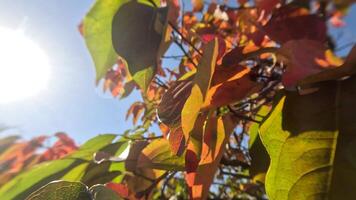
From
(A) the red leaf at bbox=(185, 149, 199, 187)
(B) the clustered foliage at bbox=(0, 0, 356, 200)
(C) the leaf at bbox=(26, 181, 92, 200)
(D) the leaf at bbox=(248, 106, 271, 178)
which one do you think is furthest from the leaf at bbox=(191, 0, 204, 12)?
(C) the leaf at bbox=(26, 181, 92, 200)

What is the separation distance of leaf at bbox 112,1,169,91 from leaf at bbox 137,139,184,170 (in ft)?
0.37

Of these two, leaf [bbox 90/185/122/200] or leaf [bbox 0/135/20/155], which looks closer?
leaf [bbox 90/185/122/200]

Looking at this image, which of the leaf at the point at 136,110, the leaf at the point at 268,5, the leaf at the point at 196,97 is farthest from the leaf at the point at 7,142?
the leaf at the point at 196,97

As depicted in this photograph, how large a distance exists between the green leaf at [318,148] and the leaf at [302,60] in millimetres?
25

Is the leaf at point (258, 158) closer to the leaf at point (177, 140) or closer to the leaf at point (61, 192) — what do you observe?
the leaf at point (177, 140)

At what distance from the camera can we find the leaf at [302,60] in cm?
45

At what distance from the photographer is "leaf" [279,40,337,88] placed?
0.45 m

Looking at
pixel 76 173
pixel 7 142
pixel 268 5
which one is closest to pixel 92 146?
pixel 76 173

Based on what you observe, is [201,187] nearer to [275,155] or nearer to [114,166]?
[275,155]

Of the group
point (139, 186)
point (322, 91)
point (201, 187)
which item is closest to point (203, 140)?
point (201, 187)

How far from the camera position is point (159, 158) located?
2.13 feet

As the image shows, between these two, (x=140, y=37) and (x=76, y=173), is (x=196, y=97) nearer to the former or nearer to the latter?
(x=140, y=37)

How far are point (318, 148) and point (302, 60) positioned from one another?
0.40ft

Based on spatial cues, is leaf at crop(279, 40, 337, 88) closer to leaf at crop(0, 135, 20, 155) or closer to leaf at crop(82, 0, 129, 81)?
leaf at crop(82, 0, 129, 81)
